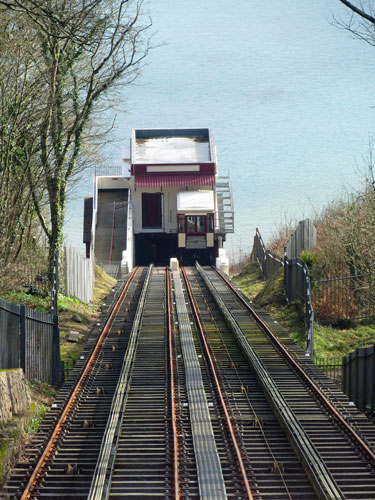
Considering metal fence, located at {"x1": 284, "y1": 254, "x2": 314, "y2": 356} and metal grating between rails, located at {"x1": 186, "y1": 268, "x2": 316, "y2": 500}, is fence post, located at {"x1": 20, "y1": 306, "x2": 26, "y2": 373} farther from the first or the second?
metal fence, located at {"x1": 284, "y1": 254, "x2": 314, "y2": 356}

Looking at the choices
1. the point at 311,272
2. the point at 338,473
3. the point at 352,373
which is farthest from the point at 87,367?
the point at 311,272

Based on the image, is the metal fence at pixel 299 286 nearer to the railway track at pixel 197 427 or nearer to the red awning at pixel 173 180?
the railway track at pixel 197 427

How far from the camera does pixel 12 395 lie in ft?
37.4

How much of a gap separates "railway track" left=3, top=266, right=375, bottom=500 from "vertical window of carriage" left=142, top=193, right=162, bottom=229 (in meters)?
31.7

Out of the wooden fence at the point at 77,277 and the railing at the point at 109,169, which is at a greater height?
the railing at the point at 109,169

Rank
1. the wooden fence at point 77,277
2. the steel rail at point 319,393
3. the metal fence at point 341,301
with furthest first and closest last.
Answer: the wooden fence at point 77,277 < the metal fence at point 341,301 < the steel rail at point 319,393

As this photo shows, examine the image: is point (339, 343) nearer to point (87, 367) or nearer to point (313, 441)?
point (87, 367)

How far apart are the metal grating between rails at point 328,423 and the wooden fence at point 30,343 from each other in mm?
4633

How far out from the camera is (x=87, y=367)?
1518 cm

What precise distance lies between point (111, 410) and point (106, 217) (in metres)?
39.7

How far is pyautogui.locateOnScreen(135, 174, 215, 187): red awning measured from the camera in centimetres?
4928

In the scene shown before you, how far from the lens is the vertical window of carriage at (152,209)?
50.4 metres

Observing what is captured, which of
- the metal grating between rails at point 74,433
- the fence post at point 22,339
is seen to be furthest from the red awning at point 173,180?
the fence post at point 22,339

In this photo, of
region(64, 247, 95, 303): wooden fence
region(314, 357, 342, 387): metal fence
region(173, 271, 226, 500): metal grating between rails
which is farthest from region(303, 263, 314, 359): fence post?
region(64, 247, 95, 303): wooden fence
